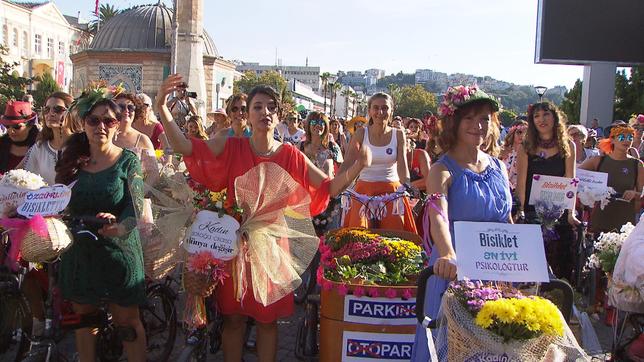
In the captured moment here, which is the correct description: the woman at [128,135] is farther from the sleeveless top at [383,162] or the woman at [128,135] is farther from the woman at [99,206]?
the sleeveless top at [383,162]

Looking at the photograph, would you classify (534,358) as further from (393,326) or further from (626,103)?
(626,103)

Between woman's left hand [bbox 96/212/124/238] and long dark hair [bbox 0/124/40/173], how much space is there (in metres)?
2.56

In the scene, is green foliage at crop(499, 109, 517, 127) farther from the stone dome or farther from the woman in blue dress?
the stone dome

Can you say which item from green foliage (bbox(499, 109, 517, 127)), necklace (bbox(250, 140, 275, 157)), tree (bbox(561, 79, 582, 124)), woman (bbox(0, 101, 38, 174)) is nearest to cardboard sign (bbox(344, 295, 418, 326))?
necklace (bbox(250, 140, 275, 157))

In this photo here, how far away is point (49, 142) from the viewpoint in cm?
532

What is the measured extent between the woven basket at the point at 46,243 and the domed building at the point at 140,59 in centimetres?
3063

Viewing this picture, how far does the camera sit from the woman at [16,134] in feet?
18.4

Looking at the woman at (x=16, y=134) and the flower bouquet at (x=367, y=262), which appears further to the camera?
the woman at (x=16, y=134)

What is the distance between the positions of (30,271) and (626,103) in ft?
130

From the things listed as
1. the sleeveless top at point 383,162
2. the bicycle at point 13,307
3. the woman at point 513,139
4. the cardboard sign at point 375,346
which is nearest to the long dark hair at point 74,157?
the bicycle at point 13,307

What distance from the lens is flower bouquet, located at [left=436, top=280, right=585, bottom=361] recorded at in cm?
227

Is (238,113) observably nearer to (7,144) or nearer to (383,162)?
(383,162)

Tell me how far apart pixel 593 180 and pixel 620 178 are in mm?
700

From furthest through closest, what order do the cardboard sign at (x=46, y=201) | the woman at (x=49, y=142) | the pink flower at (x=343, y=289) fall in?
the woman at (x=49, y=142)
the pink flower at (x=343, y=289)
the cardboard sign at (x=46, y=201)
